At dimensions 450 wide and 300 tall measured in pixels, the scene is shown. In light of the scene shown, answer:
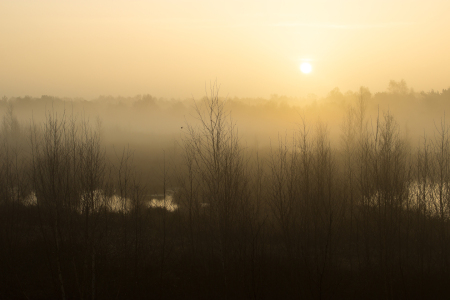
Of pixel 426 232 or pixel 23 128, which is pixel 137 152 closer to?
pixel 23 128

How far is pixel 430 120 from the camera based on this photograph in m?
39.1

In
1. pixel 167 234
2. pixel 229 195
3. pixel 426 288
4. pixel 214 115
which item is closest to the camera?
pixel 214 115

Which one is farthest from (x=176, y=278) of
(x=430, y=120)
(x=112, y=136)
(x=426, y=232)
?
(x=112, y=136)

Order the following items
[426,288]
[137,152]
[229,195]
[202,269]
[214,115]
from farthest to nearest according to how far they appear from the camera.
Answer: [137,152] < [202,269] < [426,288] < [229,195] < [214,115]

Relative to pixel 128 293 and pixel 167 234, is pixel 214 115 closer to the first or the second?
pixel 128 293

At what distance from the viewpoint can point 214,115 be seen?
288 inches

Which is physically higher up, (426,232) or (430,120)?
(430,120)

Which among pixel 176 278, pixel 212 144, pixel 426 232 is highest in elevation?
pixel 212 144

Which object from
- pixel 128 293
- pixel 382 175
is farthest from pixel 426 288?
pixel 128 293

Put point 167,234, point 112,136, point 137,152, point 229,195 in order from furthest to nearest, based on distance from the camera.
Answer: point 112,136, point 137,152, point 167,234, point 229,195

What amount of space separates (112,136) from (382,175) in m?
52.5

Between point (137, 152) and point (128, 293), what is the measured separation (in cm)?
3296

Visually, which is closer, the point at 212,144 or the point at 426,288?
the point at 212,144

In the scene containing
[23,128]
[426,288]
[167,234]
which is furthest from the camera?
[23,128]
